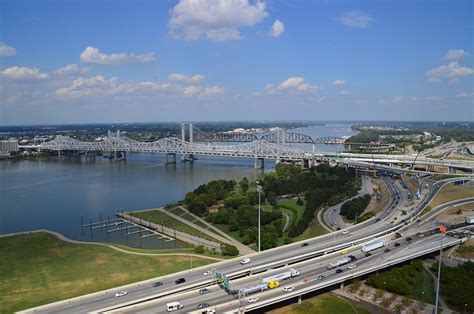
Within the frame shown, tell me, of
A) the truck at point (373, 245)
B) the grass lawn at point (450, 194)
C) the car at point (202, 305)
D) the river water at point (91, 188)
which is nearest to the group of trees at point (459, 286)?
the truck at point (373, 245)

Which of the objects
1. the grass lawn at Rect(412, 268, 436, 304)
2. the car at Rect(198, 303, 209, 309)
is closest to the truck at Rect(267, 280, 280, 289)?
the car at Rect(198, 303, 209, 309)

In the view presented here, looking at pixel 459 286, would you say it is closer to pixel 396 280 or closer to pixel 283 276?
pixel 396 280

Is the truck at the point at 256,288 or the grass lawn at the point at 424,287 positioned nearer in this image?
the truck at the point at 256,288

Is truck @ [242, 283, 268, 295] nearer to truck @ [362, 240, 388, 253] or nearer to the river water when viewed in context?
truck @ [362, 240, 388, 253]

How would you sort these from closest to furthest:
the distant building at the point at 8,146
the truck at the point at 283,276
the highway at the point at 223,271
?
the highway at the point at 223,271 < the truck at the point at 283,276 < the distant building at the point at 8,146

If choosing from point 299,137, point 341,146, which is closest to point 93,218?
point 341,146

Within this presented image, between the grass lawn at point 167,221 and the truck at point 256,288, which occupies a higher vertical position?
the truck at point 256,288

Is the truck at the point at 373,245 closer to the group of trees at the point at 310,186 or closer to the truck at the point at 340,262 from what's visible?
the truck at the point at 340,262
